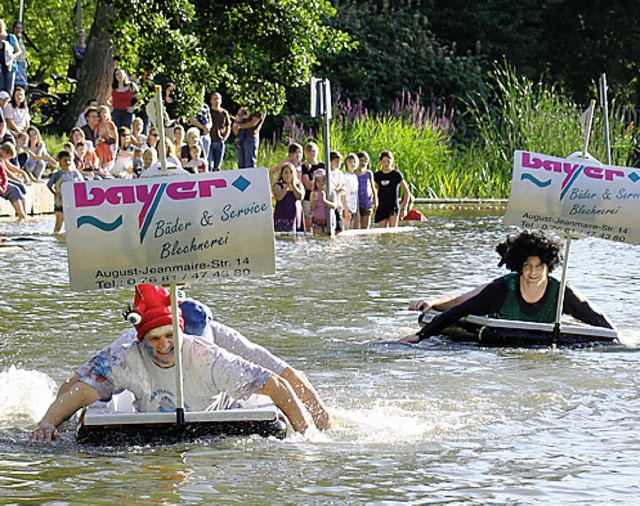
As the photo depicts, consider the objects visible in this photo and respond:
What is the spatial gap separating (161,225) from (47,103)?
90.4 feet

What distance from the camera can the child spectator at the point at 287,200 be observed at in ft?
76.3

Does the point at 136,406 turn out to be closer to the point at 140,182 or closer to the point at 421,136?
the point at 140,182

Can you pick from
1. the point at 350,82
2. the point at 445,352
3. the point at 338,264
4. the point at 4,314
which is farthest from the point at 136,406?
the point at 350,82

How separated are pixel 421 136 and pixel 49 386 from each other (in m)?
24.7

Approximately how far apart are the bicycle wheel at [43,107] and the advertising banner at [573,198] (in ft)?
75.3

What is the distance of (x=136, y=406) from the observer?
28.1ft

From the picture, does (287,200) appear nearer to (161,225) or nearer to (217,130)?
(217,130)

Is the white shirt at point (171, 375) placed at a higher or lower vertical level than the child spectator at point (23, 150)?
lower

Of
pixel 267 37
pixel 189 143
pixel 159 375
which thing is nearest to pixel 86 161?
pixel 189 143

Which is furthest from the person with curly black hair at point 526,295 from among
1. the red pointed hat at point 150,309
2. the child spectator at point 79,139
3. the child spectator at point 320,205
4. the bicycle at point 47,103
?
the bicycle at point 47,103

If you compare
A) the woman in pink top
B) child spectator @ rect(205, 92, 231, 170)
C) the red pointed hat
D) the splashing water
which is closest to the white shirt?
the red pointed hat

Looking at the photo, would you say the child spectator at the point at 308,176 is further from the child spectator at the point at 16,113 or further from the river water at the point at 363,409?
the river water at the point at 363,409

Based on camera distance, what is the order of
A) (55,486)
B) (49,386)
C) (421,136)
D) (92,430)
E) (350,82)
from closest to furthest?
(55,486) → (92,430) → (49,386) → (421,136) → (350,82)

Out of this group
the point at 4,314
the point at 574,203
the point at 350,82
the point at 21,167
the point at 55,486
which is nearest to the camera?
the point at 55,486
